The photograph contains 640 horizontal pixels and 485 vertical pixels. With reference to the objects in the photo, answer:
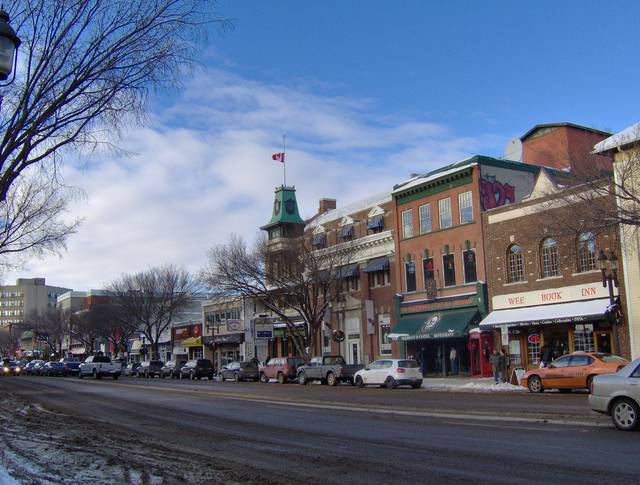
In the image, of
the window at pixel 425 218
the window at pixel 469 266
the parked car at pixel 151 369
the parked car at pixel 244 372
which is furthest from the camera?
the parked car at pixel 151 369

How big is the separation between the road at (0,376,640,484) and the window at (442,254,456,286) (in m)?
19.1

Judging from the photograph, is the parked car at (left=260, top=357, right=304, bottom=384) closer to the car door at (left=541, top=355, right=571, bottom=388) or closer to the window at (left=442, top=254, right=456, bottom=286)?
the window at (left=442, top=254, right=456, bottom=286)

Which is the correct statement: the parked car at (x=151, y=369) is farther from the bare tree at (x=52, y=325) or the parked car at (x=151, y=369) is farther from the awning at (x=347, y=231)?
the bare tree at (x=52, y=325)

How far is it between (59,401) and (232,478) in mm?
19933

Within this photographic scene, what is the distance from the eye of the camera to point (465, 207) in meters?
39.5

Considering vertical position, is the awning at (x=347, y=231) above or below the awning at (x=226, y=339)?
above

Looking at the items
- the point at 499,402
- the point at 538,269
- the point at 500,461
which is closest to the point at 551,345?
the point at 538,269

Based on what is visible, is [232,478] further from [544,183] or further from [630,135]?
[544,183]

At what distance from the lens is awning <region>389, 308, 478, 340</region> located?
3722 cm

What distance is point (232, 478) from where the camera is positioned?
344 inches

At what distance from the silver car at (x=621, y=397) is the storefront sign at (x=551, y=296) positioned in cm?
1899

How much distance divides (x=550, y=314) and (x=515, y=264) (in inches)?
175

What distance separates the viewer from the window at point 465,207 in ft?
128

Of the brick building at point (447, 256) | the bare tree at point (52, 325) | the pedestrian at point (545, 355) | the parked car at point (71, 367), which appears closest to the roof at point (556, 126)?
the brick building at point (447, 256)
